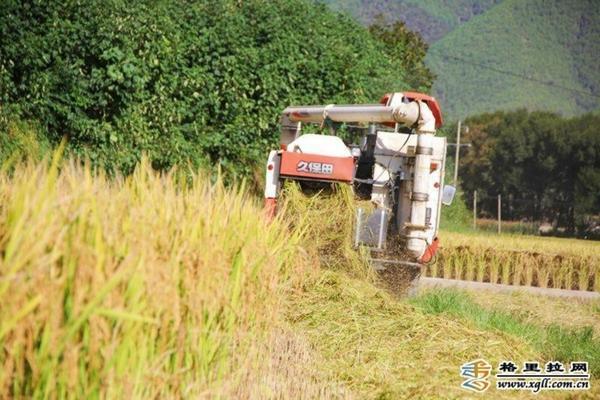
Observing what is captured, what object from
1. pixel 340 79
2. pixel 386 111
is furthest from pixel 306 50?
pixel 386 111

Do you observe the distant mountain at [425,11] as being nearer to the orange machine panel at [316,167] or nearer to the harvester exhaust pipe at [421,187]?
the harvester exhaust pipe at [421,187]

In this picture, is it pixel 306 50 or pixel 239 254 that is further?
pixel 306 50

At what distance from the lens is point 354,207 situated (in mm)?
10445

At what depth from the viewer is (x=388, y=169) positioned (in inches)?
442

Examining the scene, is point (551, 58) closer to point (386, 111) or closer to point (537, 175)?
point (537, 175)

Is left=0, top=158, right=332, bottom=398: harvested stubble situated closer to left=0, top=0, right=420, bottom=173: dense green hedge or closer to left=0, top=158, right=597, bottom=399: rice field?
left=0, top=158, right=597, bottom=399: rice field

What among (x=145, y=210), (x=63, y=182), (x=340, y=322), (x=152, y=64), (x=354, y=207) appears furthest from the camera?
(x=152, y=64)

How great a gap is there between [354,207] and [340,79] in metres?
7.77

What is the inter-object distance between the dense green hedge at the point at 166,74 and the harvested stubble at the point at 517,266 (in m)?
3.73

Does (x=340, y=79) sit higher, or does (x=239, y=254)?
(x=340, y=79)

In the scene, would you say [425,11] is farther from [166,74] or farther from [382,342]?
[382,342]
